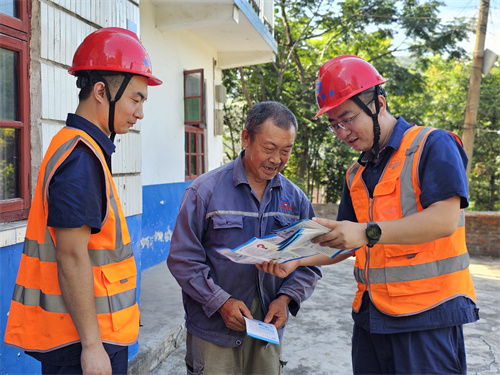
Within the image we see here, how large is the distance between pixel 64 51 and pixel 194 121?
5276mm

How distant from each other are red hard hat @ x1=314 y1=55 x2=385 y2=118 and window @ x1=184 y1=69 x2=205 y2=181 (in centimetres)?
599

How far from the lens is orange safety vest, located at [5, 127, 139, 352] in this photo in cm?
164

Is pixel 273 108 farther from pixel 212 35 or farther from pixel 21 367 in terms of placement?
pixel 212 35

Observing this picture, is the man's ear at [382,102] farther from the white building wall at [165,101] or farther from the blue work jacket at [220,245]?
the white building wall at [165,101]

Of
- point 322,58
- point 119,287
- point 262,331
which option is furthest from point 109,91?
point 322,58

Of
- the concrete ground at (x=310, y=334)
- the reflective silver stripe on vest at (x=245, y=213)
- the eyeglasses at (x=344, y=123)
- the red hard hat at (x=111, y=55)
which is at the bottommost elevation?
the concrete ground at (x=310, y=334)

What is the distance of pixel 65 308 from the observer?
1.64 meters

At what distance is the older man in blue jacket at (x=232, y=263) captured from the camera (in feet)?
7.32

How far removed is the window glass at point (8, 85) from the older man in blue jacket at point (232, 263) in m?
1.17

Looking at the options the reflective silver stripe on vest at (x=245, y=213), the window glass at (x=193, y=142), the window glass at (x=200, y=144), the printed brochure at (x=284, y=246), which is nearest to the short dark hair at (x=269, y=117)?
the reflective silver stripe on vest at (x=245, y=213)

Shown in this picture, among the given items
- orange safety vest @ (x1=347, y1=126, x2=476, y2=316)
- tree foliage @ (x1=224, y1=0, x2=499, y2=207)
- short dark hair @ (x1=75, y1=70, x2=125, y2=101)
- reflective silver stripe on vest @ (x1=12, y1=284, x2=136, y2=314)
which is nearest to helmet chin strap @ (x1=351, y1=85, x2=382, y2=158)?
orange safety vest @ (x1=347, y1=126, x2=476, y2=316)

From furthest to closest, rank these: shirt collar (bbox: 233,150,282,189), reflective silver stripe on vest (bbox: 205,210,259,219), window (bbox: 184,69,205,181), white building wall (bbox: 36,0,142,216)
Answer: window (bbox: 184,69,205,181), white building wall (bbox: 36,0,142,216), shirt collar (bbox: 233,150,282,189), reflective silver stripe on vest (bbox: 205,210,259,219)

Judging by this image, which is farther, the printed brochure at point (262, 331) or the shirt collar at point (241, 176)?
the shirt collar at point (241, 176)

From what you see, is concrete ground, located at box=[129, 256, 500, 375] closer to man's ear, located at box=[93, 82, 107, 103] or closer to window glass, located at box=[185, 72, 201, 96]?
man's ear, located at box=[93, 82, 107, 103]
